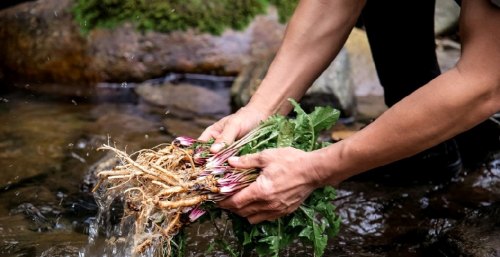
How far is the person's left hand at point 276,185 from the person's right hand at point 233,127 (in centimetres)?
19

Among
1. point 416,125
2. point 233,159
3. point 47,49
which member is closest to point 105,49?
point 47,49

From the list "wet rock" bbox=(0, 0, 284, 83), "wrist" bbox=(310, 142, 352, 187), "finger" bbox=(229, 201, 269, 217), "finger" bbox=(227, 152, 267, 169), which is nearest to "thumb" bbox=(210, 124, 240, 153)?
"finger" bbox=(227, 152, 267, 169)

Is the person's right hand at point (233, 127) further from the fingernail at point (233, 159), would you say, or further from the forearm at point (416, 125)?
the forearm at point (416, 125)

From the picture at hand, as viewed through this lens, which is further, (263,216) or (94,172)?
(94,172)

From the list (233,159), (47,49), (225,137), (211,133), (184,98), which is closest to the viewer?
(233,159)

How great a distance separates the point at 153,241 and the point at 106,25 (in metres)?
3.72

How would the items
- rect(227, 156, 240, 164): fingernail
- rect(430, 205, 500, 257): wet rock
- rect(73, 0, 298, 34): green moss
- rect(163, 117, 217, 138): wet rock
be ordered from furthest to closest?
rect(73, 0, 298, 34): green moss → rect(163, 117, 217, 138): wet rock → rect(430, 205, 500, 257): wet rock → rect(227, 156, 240, 164): fingernail

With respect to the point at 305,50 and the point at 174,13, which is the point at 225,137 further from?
the point at 174,13

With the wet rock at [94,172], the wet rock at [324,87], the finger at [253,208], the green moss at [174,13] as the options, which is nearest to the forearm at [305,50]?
the finger at [253,208]

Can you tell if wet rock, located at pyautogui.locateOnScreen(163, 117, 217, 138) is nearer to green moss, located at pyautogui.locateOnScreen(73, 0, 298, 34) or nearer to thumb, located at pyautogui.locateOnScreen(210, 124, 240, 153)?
green moss, located at pyautogui.locateOnScreen(73, 0, 298, 34)

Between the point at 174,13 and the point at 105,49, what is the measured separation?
71cm

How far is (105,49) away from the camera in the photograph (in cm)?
559

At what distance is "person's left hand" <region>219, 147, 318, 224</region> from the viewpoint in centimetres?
223

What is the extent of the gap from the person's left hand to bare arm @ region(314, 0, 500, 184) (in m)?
0.07
